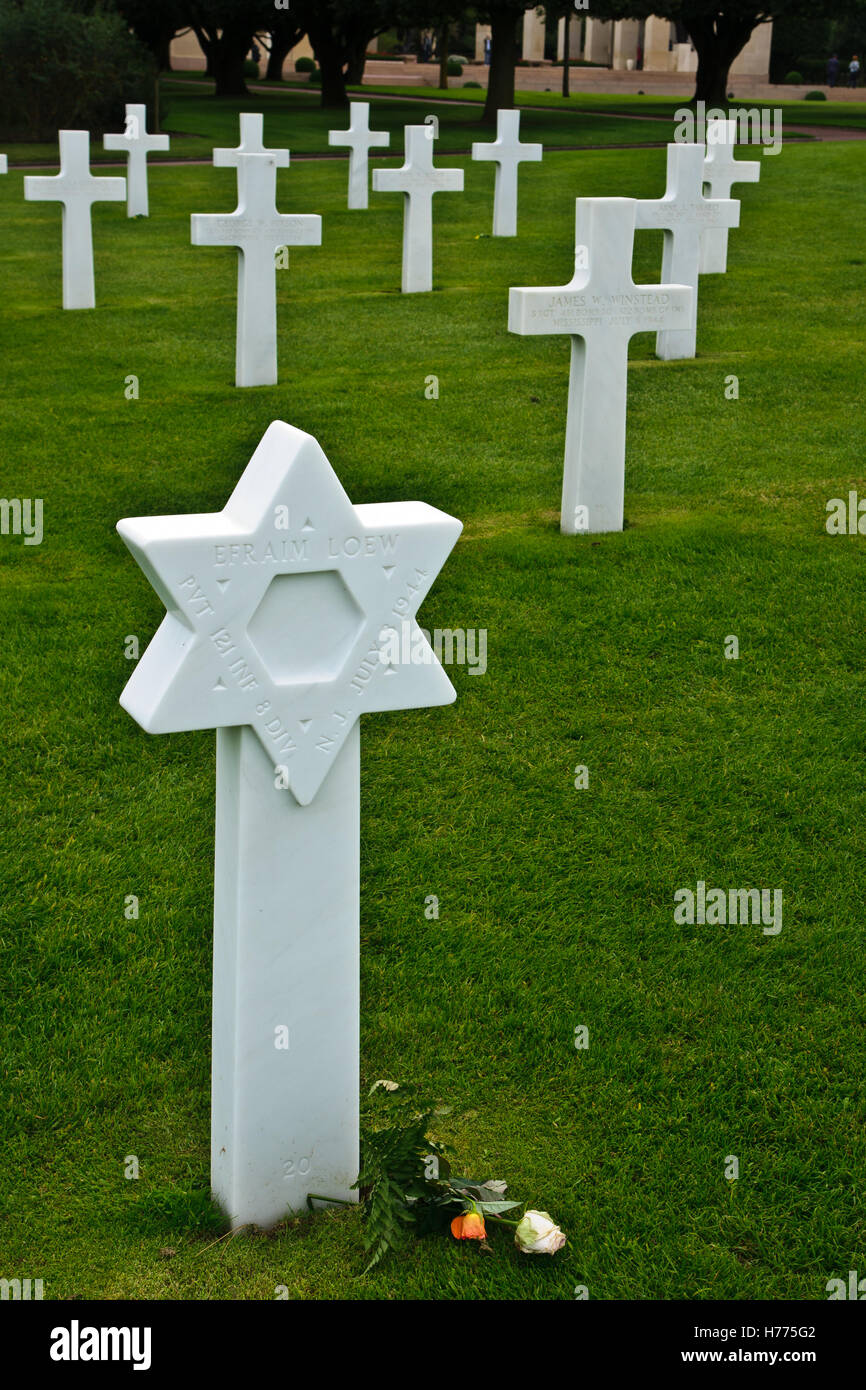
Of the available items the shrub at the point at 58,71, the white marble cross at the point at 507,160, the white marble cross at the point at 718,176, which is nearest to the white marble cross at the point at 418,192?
the white marble cross at the point at 718,176

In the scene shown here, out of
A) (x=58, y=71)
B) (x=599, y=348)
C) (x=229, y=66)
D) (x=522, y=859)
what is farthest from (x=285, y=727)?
(x=229, y=66)

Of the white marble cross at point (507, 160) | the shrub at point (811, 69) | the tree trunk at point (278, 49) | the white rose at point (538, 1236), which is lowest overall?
the white rose at point (538, 1236)

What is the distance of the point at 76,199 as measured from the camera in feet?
49.3

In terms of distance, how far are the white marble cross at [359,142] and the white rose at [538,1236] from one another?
677 inches

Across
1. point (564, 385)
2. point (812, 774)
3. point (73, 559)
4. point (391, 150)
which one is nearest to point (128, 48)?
point (391, 150)

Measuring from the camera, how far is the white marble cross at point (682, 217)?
1195cm

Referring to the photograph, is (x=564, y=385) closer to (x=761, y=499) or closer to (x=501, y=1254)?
(x=761, y=499)

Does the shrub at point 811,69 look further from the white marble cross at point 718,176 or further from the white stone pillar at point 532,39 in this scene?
the white marble cross at point 718,176

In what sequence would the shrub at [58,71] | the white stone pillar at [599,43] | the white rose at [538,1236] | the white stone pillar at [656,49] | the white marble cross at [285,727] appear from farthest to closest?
the white stone pillar at [599,43], the white stone pillar at [656,49], the shrub at [58,71], the white rose at [538,1236], the white marble cross at [285,727]

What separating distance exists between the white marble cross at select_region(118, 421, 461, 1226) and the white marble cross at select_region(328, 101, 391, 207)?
16.9 meters

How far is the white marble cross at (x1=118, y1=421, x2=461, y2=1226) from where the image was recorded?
2910 millimetres

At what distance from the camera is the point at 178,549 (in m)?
2.83

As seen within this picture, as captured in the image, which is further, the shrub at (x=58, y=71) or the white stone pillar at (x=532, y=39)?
the white stone pillar at (x=532, y=39)

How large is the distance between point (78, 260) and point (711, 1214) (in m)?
13.5
